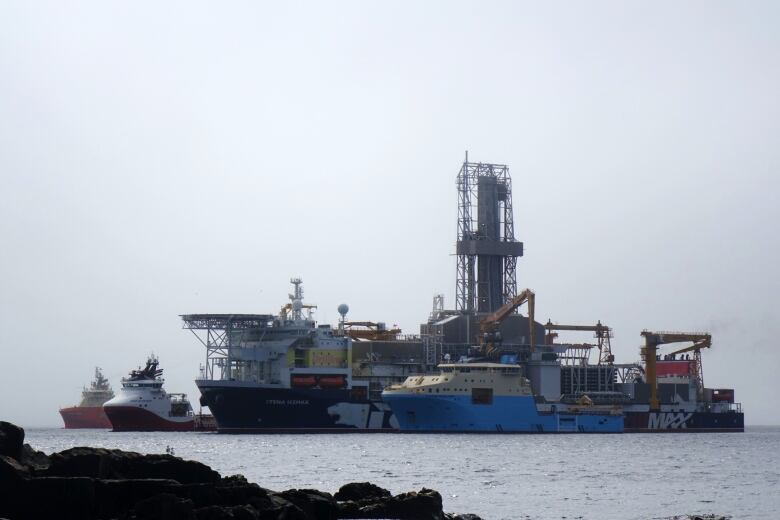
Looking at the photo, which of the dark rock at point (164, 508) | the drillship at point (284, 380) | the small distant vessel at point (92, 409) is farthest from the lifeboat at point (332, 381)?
the dark rock at point (164, 508)

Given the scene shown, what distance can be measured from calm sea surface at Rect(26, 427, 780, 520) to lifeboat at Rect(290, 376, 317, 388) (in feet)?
30.8

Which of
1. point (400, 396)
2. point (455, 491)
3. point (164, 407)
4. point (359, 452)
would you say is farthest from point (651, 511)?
point (164, 407)

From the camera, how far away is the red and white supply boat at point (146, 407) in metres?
110

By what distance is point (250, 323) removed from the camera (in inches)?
3844

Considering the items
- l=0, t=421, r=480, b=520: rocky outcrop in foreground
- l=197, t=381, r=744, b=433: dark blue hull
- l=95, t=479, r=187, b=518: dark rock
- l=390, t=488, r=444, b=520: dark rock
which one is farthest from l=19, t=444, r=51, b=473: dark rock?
l=197, t=381, r=744, b=433: dark blue hull

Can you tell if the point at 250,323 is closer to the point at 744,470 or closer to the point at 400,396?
the point at 400,396

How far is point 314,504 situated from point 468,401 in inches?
2666

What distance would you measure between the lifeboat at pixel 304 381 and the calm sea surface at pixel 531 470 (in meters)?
9.38

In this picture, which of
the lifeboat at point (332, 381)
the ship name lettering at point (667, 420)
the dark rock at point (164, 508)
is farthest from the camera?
the ship name lettering at point (667, 420)

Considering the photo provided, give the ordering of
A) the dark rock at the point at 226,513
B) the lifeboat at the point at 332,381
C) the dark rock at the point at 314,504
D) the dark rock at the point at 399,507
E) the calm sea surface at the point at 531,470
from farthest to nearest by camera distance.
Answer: the lifeboat at the point at 332,381 → the calm sea surface at the point at 531,470 → the dark rock at the point at 399,507 → the dark rock at the point at 314,504 → the dark rock at the point at 226,513

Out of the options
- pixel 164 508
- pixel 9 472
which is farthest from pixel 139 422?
pixel 164 508

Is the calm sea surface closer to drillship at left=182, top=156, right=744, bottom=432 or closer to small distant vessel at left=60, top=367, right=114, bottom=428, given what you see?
drillship at left=182, top=156, right=744, bottom=432

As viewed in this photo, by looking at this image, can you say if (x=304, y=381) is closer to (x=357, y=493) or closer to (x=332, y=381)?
(x=332, y=381)

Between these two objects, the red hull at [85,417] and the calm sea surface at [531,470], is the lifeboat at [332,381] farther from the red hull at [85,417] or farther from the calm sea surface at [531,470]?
the red hull at [85,417]
